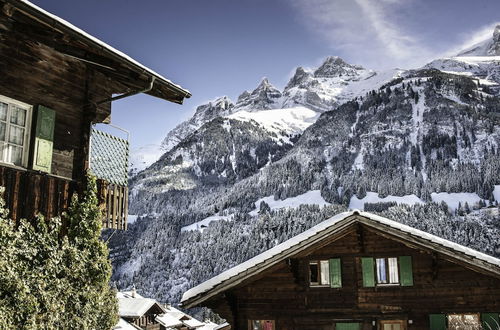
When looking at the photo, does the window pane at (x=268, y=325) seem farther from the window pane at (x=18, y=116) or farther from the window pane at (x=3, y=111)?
the window pane at (x=3, y=111)

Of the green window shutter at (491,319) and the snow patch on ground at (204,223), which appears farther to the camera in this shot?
the snow patch on ground at (204,223)

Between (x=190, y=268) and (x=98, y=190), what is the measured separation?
12438 cm

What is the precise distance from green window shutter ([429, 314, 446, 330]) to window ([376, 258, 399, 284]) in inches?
62.5

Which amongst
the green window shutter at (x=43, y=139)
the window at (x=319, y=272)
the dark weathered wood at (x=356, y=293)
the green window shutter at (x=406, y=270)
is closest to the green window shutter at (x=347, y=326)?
the dark weathered wood at (x=356, y=293)

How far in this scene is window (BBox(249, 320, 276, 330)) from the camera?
16.1 metres

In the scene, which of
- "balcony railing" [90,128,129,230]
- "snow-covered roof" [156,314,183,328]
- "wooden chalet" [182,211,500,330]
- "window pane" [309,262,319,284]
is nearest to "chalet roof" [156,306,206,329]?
"snow-covered roof" [156,314,183,328]

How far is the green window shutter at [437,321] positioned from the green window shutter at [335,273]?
296 centimetres

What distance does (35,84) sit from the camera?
28.9ft

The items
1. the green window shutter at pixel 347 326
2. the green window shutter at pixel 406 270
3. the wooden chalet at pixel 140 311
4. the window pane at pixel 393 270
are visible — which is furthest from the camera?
the wooden chalet at pixel 140 311

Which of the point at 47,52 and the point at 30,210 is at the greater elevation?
the point at 47,52

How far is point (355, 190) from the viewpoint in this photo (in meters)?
157

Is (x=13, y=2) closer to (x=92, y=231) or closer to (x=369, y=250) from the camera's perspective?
(x=92, y=231)

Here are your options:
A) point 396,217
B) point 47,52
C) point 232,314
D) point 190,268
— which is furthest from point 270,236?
point 47,52

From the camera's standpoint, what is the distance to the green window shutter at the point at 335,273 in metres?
15.8
